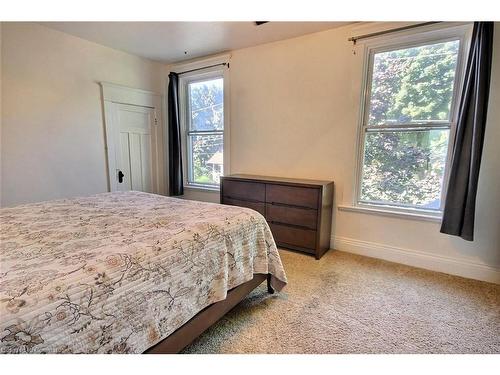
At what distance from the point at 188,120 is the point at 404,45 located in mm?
2998

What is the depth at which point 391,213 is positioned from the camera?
2.71 m

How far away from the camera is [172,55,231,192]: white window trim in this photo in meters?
3.61

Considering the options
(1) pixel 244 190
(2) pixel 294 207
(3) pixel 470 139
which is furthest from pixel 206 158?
(3) pixel 470 139

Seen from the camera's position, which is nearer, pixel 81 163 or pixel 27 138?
pixel 27 138

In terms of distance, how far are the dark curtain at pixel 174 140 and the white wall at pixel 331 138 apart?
987 millimetres

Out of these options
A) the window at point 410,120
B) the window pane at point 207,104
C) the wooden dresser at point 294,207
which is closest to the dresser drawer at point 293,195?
the wooden dresser at point 294,207

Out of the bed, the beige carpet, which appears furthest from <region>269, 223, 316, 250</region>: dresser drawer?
the bed

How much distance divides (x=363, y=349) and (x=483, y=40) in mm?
2471

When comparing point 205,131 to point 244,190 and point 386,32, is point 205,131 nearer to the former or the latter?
point 244,190

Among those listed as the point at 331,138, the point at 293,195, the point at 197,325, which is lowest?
the point at 197,325

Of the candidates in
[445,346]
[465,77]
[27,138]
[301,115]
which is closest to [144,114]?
[27,138]

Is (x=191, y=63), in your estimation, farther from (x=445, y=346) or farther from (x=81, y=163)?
(x=445, y=346)
